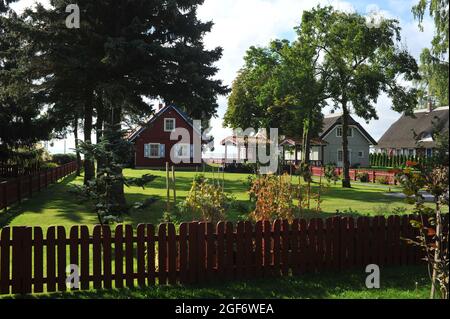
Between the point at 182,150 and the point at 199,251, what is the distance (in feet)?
150

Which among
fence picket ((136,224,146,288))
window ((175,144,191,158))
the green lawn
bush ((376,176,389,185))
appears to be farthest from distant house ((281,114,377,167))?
fence picket ((136,224,146,288))

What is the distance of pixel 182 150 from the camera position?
5319 cm

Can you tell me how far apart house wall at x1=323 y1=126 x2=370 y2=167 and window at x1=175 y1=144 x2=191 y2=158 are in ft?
71.7

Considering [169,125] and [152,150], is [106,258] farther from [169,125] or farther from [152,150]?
[169,125]

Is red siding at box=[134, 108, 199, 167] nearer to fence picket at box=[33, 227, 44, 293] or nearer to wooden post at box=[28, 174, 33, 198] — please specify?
wooden post at box=[28, 174, 33, 198]

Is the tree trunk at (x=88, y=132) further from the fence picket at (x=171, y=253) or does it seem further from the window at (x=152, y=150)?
the window at (x=152, y=150)

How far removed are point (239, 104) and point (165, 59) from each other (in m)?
42.4

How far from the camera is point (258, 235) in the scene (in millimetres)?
8102

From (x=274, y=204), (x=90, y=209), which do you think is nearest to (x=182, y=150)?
(x=90, y=209)

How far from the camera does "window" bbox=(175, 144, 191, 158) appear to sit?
52500mm

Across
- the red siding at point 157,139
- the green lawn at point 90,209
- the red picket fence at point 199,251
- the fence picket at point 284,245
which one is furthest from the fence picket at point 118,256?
the red siding at point 157,139

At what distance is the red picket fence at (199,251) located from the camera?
7.25 m

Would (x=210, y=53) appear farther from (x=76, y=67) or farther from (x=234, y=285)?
(x=234, y=285)
